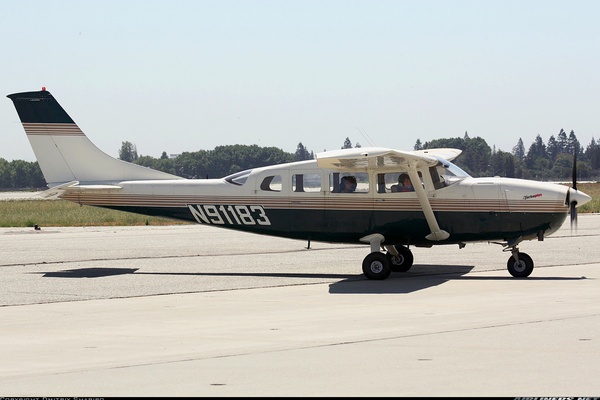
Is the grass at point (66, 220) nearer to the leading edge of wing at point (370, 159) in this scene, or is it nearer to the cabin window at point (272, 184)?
the cabin window at point (272, 184)

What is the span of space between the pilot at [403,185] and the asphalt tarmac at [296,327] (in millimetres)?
1684

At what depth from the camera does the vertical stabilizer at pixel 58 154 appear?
19.9 metres

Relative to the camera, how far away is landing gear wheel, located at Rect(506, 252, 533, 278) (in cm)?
1714

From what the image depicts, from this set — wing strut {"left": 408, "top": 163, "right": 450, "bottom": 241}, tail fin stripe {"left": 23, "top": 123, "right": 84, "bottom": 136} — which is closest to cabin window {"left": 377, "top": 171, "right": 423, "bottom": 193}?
wing strut {"left": 408, "top": 163, "right": 450, "bottom": 241}

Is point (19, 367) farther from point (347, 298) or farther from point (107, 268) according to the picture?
point (107, 268)

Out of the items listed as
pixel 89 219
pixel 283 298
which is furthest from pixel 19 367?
pixel 89 219

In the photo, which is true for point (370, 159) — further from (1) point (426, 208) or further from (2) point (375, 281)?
(2) point (375, 281)

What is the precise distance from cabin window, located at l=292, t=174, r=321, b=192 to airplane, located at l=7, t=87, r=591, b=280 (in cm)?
2

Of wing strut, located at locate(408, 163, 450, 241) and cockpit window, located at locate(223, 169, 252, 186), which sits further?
cockpit window, located at locate(223, 169, 252, 186)

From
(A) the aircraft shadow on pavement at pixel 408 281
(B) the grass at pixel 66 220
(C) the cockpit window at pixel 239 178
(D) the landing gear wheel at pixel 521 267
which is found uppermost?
(C) the cockpit window at pixel 239 178

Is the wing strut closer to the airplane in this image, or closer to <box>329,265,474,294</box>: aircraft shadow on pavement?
the airplane

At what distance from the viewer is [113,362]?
8859mm

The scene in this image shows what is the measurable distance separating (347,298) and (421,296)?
1.13 metres

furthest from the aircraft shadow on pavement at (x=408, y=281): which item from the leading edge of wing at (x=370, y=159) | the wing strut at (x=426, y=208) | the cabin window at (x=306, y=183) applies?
the cabin window at (x=306, y=183)
